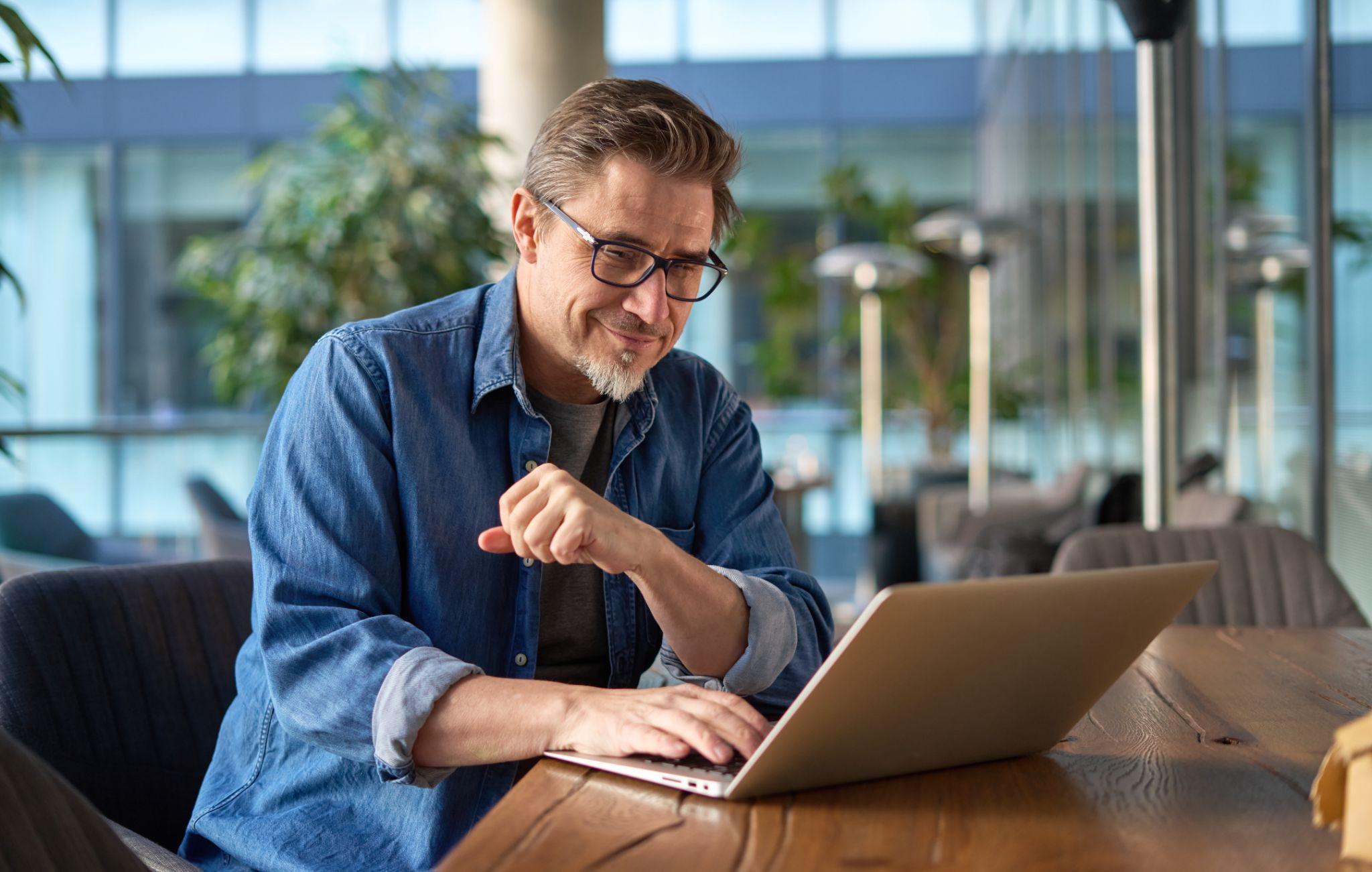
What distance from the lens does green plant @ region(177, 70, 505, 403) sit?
16.0 ft

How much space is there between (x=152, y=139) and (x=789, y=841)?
10.5 metres

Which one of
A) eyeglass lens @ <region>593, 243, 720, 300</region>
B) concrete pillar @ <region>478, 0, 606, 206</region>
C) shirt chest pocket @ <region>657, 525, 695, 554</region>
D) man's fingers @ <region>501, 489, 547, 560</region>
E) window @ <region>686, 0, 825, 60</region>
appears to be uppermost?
window @ <region>686, 0, 825, 60</region>

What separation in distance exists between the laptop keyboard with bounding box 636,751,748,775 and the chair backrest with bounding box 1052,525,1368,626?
4.15 feet

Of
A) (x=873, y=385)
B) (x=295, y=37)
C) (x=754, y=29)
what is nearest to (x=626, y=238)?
(x=873, y=385)

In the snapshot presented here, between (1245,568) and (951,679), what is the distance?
1.45 meters

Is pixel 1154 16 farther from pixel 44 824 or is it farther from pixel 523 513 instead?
pixel 44 824

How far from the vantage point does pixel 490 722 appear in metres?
1.03

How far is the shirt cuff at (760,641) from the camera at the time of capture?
1.27 metres

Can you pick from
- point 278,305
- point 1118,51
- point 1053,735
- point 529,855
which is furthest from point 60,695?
point 1118,51

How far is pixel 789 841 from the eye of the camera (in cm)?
79

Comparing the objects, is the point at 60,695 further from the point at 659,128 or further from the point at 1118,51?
the point at 1118,51

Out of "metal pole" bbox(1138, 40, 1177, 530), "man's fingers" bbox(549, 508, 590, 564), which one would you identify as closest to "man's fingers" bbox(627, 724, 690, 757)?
"man's fingers" bbox(549, 508, 590, 564)

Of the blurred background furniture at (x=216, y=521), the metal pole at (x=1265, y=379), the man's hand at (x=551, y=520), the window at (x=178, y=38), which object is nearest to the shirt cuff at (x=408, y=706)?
the man's hand at (x=551, y=520)

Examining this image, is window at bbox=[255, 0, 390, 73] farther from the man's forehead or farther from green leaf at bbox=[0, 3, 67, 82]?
the man's forehead
